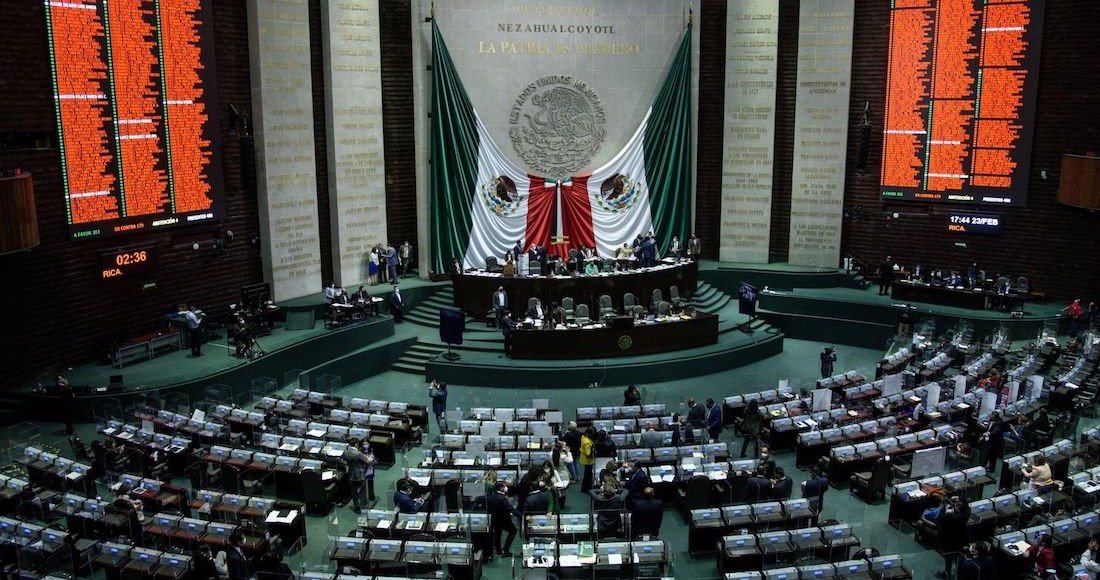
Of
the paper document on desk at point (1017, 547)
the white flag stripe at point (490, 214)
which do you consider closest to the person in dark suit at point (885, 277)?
the white flag stripe at point (490, 214)

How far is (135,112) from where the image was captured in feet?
77.3

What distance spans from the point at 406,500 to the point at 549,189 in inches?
699

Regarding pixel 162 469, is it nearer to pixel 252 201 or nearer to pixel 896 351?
pixel 252 201

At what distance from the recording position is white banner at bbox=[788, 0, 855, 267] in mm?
31656

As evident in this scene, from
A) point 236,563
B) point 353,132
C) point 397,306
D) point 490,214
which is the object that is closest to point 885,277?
point 490,214

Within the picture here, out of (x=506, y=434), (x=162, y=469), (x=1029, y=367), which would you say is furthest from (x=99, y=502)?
(x=1029, y=367)

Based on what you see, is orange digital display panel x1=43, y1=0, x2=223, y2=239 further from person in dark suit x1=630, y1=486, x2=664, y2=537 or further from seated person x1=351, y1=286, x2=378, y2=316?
person in dark suit x1=630, y1=486, x2=664, y2=537

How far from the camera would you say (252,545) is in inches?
579

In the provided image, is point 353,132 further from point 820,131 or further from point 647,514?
point 647,514

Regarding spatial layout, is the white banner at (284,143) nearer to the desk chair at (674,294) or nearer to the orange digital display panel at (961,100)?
the desk chair at (674,294)

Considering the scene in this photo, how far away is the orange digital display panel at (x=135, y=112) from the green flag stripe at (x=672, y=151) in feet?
46.9

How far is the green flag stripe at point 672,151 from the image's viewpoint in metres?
32.6

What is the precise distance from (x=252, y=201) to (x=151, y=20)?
5762 mm

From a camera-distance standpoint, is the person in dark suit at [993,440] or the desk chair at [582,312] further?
the desk chair at [582,312]
